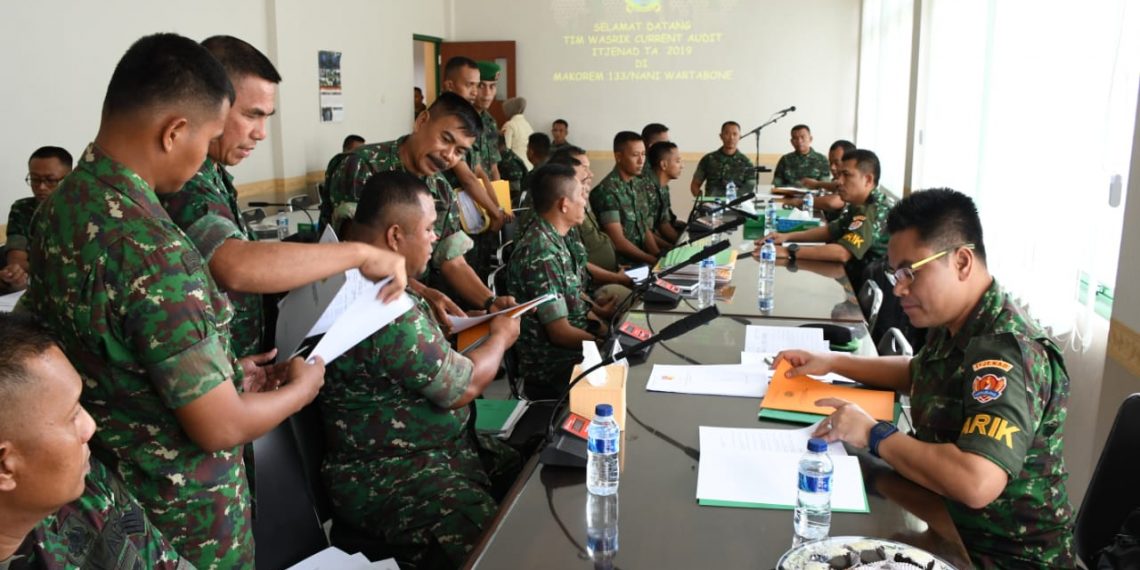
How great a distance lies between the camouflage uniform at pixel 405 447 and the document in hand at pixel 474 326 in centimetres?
30

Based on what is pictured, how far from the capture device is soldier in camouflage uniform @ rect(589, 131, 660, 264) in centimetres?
508

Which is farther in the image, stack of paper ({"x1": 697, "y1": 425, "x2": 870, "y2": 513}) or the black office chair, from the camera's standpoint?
the black office chair

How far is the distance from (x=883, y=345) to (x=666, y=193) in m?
3.75

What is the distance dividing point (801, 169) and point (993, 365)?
7.28 meters

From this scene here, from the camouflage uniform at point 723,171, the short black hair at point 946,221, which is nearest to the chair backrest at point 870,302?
the short black hair at point 946,221

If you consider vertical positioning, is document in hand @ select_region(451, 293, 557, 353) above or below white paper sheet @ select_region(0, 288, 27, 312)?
above

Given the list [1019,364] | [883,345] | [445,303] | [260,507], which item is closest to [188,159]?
[260,507]

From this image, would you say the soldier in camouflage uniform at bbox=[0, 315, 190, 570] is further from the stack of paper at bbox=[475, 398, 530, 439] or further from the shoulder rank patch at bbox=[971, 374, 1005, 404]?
the shoulder rank patch at bbox=[971, 374, 1005, 404]

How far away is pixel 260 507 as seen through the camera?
175 centimetres

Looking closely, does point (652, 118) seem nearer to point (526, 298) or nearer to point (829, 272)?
point (829, 272)

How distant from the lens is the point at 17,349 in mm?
1017

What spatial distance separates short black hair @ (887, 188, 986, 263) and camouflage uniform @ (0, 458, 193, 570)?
146 cm

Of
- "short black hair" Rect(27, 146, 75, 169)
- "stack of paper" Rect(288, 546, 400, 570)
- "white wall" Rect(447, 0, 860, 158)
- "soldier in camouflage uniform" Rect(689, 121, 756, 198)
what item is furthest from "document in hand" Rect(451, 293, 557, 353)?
"white wall" Rect(447, 0, 860, 158)

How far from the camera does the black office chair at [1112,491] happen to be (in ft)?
5.43
